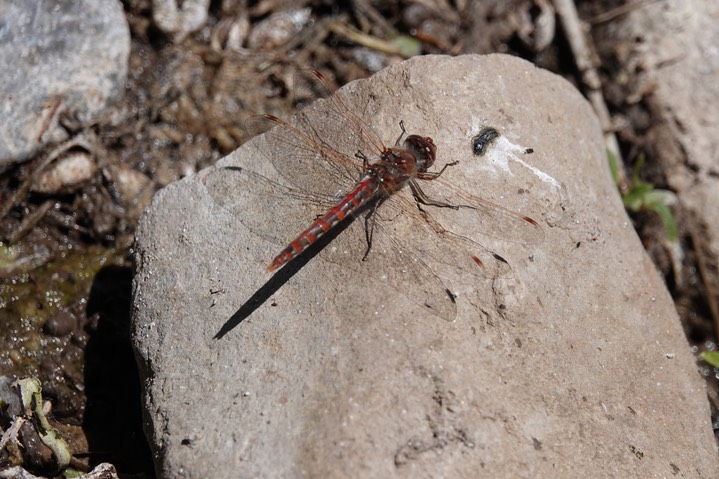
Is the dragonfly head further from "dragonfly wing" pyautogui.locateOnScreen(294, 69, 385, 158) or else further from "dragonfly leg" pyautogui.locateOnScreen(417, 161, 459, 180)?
"dragonfly wing" pyautogui.locateOnScreen(294, 69, 385, 158)

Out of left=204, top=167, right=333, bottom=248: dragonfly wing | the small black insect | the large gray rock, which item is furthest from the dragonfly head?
the large gray rock

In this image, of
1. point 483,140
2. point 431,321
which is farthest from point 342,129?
point 431,321

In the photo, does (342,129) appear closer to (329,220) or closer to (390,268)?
(329,220)

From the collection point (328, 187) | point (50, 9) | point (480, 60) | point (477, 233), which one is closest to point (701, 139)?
point (480, 60)

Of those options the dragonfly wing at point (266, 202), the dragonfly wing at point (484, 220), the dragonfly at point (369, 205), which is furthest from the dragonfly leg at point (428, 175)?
the dragonfly wing at point (266, 202)

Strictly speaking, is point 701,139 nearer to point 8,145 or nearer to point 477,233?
point 477,233

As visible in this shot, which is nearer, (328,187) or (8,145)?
(328,187)
